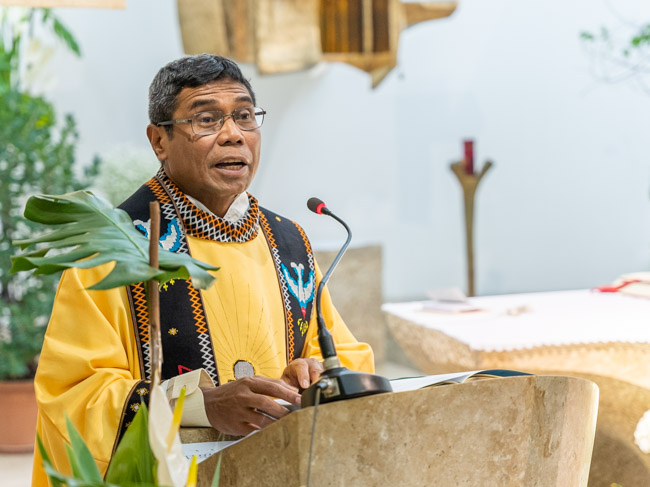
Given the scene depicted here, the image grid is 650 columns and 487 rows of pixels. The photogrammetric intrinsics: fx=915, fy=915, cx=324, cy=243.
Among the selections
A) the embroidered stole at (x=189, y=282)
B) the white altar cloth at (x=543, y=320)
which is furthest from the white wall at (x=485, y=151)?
the embroidered stole at (x=189, y=282)

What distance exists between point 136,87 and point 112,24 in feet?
1.52

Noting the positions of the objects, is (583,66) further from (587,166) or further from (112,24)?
(112,24)

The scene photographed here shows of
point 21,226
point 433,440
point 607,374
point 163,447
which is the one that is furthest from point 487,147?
point 163,447

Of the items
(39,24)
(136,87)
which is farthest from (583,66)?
(39,24)

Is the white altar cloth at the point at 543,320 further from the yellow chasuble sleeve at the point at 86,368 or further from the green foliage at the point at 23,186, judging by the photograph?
the green foliage at the point at 23,186

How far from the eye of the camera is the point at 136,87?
657cm

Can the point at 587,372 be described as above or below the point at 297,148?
below

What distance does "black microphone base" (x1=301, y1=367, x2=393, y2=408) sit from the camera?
1.37 meters

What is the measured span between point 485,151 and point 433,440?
245 inches

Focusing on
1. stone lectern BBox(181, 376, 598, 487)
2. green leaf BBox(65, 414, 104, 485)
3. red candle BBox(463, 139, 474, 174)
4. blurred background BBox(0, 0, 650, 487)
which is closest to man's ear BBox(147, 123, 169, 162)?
stone lectern BBox(181, 376, 598, 487)

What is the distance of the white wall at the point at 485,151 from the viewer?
7180 mm

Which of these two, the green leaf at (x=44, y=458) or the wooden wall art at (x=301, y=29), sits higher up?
the wooden wall art at (x=301, y=29)

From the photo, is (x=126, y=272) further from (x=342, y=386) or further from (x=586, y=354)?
(x=586, y=354)

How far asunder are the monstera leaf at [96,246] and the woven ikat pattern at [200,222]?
71cm
